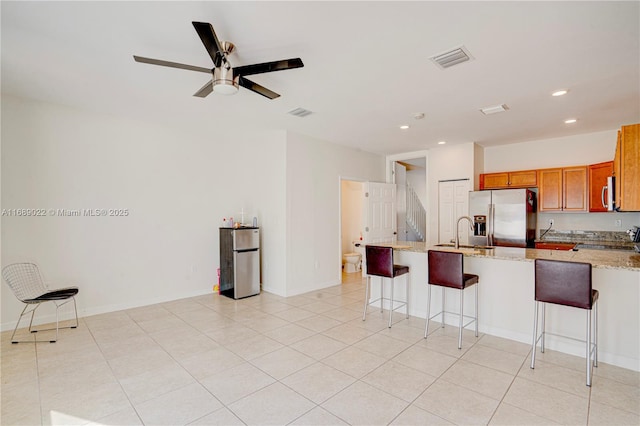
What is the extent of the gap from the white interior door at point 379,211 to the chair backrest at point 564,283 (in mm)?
3757

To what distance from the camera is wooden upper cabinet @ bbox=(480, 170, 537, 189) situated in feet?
17.9

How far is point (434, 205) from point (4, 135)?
6972 millimetres

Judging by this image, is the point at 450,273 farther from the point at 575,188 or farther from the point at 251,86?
the point at 575,188

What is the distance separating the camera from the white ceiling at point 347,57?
6.89 ft

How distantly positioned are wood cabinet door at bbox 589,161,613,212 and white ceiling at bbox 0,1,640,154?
726 millimetres

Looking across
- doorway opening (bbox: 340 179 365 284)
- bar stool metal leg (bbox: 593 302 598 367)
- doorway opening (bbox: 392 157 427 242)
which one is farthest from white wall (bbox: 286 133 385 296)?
bar stool metal leg (bbox: 593 302 598 367)

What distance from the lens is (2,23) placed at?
2221 millimetres

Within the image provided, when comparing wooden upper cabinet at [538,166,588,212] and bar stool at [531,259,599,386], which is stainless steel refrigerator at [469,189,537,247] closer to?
wooden upper cabinet at [538,166,588,212]

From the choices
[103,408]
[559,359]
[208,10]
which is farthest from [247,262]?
[559,359]

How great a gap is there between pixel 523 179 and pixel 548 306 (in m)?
3.19

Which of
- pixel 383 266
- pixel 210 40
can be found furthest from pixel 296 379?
pixel 210 40

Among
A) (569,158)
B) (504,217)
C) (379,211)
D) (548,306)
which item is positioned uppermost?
(569,158)

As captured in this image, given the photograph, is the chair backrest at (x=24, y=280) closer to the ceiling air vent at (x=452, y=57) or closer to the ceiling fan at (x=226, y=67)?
the ceiling fan at (x=226, y=67)

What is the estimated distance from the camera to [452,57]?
8.70 ft
